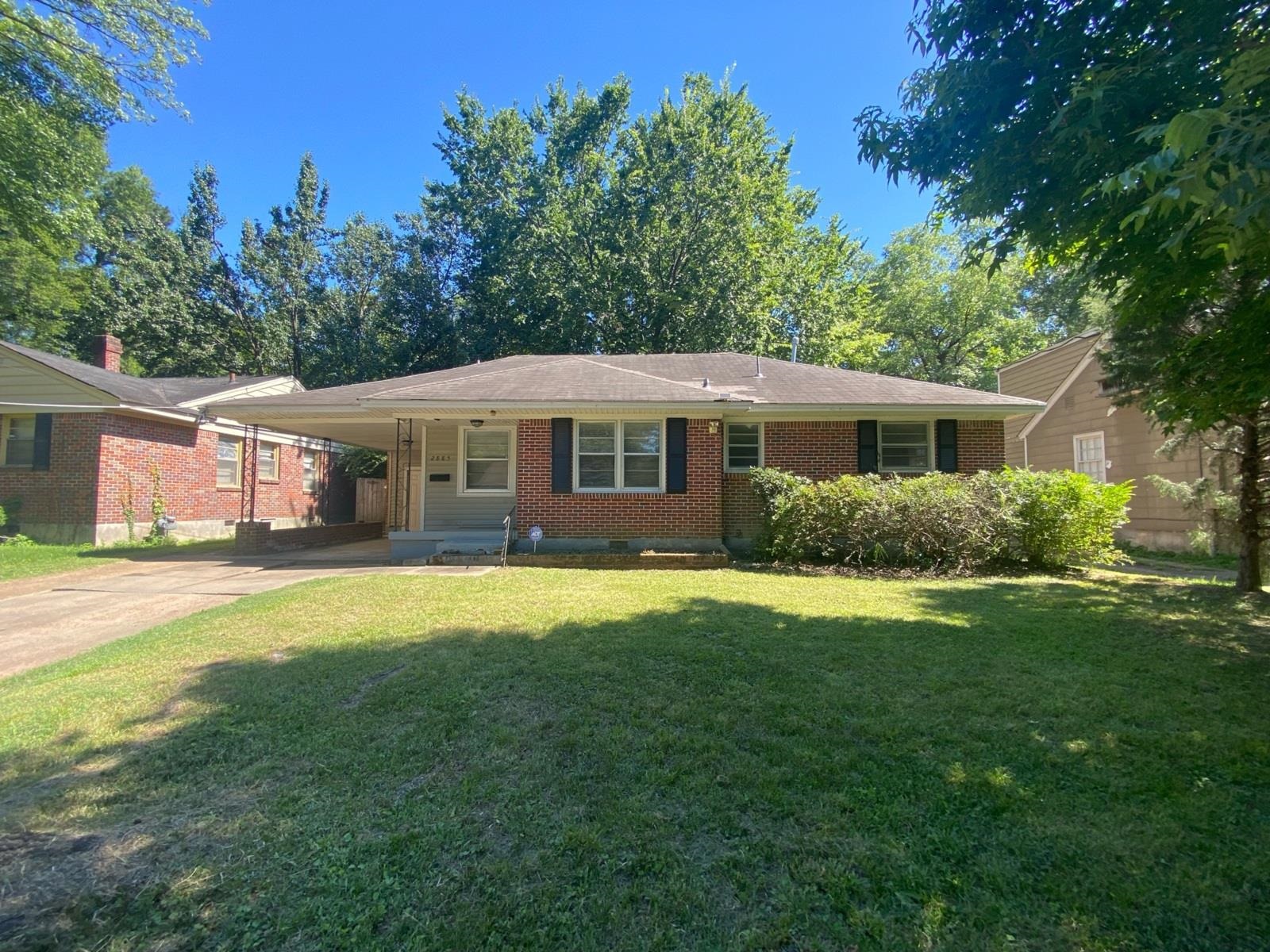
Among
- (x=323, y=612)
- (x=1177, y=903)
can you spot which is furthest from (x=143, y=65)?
(x=1177, y=903)

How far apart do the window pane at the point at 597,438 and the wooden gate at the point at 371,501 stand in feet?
38.1

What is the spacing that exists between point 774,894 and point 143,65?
17878 mm

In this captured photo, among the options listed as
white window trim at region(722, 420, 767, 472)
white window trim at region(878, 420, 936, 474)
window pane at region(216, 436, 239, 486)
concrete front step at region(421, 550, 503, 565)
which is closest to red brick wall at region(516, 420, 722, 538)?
concrete front step at region(421, 550, 503, 565)

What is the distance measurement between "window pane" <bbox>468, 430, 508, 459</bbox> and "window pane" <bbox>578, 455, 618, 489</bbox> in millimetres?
1966

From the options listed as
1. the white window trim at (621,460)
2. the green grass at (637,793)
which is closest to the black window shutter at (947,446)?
the white window trim at (621,460)

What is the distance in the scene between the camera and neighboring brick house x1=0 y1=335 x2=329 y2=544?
13.4m

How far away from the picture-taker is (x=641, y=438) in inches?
438

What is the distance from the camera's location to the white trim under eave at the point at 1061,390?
561 inches

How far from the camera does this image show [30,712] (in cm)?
382

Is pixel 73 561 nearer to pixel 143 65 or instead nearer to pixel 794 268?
pixel 143 65

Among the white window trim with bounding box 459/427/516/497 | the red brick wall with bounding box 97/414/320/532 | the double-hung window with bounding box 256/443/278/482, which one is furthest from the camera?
the double-hung window with bounding box 256/443/278/482

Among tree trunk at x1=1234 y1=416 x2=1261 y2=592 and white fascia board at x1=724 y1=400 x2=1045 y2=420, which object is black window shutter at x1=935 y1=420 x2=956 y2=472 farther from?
tree trunk at x1=1234 y1=416 x2=1261 y2=592

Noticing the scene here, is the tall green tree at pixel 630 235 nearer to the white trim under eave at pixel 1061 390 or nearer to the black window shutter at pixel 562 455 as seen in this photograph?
the white trim under eave at pixel 1061 390

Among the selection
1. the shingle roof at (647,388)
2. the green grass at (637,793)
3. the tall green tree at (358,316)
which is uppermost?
the tall green tree at (358,316)
